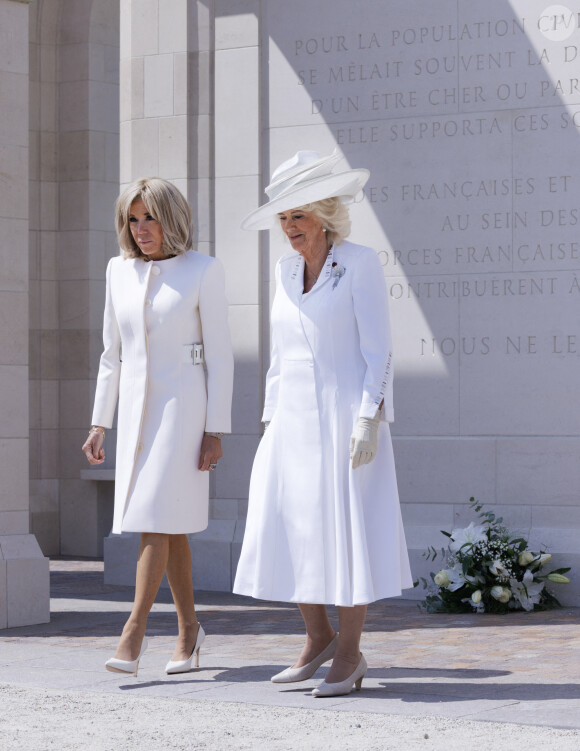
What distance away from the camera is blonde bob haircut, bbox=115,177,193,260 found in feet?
18.6

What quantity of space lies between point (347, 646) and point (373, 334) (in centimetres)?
116

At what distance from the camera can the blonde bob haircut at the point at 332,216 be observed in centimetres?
539

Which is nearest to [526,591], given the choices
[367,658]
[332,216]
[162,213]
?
[367,658]

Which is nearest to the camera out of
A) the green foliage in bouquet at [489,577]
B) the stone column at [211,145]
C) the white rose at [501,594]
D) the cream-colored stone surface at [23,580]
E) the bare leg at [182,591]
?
the bare leg at [182,591]

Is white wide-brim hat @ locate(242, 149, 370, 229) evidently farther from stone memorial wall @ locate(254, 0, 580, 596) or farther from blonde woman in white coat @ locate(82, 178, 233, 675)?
stone memorial wall @ locate(254, 0, 580, 596)

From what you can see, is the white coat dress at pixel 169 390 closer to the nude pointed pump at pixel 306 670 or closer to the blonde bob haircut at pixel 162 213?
the blonde bob haircut at pixel 162 213

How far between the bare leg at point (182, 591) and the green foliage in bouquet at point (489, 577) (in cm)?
237

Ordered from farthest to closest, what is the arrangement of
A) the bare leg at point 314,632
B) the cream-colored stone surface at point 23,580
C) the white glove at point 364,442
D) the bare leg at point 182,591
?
1. the cream-colored stone surface at point 23,580
2. the bare leg at point 182,591
3. the bare leg at point 314,632
4. the white glove at point 364,442

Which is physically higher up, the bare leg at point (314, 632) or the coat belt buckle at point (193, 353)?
the coat belt buckle at point (193, 353)

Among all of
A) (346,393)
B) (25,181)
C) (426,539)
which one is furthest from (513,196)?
(346,393)

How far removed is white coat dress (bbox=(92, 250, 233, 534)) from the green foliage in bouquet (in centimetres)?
258

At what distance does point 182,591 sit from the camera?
5.78 meters

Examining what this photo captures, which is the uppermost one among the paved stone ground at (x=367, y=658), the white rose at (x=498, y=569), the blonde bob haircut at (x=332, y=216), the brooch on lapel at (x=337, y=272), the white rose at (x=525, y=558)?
the blonde bob haircut at (x=332, y=216)

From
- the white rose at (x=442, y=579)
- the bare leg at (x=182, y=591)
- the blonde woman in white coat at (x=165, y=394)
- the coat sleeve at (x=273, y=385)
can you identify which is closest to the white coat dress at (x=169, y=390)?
the blonde woman in white coat at (x=165, y=394)
